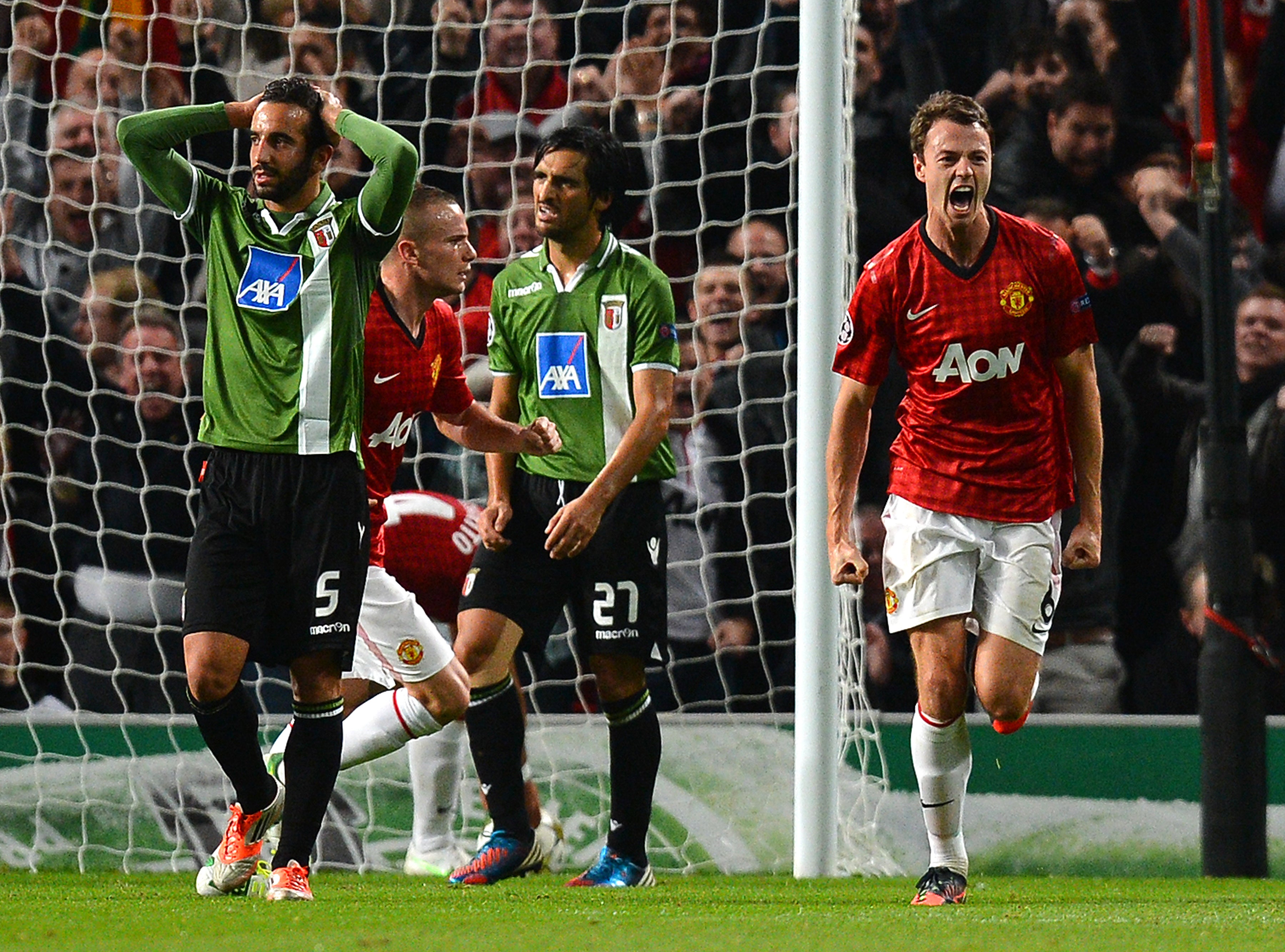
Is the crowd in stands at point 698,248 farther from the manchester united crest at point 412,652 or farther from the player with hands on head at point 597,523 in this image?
the manchester united crest at point 412,652

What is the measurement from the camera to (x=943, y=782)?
378 cm

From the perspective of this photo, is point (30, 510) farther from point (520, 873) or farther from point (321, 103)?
point (321, 103)

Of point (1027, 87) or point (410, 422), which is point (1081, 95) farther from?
point (410, 422)

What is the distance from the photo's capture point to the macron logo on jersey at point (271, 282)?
3602 mm

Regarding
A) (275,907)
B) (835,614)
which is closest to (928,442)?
(835,614)

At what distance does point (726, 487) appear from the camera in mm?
5758

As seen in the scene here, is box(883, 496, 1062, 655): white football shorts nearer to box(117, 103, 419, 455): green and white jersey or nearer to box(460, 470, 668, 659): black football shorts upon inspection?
box(460, 470, 668, 659): black football shorts

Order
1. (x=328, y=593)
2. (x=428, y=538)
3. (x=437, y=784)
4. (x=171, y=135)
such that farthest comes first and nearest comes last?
(x=428, y=538)
(x=437, y=784)
(x=171, y=135)
(x=328, y=593)

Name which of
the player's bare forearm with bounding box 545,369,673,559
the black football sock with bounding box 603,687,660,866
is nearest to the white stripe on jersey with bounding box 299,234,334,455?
the player's bare forearm with bounding box 545,369,673,559

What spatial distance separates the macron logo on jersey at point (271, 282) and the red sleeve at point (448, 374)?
790mm

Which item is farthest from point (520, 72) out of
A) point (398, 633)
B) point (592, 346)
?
point (398, 633)

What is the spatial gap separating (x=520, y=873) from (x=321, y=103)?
208 centimetres

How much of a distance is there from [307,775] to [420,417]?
257 cm

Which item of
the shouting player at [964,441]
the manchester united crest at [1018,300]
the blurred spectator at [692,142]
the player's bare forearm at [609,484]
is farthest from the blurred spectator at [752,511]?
the manchester united crest at [1018,300]
